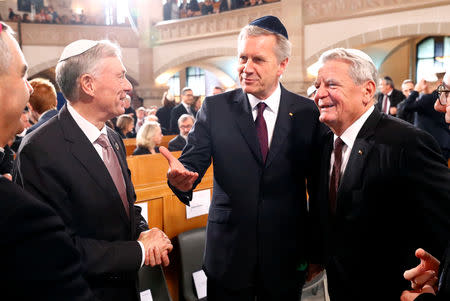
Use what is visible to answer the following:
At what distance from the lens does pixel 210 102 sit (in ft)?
5.82

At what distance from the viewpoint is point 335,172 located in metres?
1.61

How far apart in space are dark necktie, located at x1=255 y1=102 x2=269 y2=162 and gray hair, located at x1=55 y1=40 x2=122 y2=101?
66cm

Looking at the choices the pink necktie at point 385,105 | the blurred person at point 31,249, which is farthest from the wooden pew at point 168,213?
the pink necktie at point 385,105

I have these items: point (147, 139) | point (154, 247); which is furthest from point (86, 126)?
point (147, 139)

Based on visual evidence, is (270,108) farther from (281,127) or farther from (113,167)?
(113,167)

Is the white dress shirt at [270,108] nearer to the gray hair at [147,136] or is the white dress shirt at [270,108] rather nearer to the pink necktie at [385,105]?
the gray hair at [147,136]

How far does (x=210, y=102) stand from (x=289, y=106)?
34 centimetres

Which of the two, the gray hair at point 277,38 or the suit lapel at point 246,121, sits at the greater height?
the gray hair at point 277,38

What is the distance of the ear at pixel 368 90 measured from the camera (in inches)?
60.7

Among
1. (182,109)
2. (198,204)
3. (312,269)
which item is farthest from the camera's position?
(182,109)

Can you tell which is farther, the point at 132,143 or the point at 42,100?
the point at 132,143

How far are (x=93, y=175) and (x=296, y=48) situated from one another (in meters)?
9.21

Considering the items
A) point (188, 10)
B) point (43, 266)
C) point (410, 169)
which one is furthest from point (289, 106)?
point (188, 10)

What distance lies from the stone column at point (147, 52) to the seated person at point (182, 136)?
31.9 ft
